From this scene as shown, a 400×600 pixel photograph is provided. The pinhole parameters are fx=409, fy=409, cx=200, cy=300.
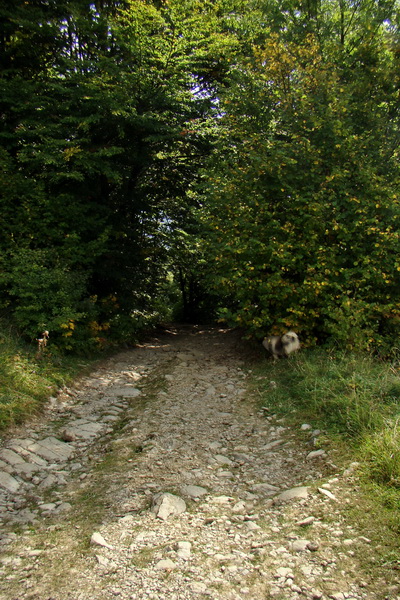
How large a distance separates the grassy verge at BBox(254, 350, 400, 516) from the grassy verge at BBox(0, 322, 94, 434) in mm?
2737

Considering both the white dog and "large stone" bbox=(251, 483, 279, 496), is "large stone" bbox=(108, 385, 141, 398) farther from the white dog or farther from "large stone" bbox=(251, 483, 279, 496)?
"large stone" bbox=(251, 483, 279, 496)

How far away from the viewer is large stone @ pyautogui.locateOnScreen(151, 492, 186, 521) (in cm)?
287

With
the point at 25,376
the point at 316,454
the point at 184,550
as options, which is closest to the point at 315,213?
the point at 316,454

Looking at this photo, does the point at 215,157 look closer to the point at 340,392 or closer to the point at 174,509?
the point at 340,392

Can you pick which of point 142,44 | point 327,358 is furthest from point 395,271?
point 142,44

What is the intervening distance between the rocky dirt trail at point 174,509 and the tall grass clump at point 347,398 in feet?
0.91

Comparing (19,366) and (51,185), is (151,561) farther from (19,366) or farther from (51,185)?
(51,185)

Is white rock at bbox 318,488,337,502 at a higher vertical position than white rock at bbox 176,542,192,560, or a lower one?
higher

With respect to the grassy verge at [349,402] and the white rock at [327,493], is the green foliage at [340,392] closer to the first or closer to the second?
the grassy verge at [349,402]

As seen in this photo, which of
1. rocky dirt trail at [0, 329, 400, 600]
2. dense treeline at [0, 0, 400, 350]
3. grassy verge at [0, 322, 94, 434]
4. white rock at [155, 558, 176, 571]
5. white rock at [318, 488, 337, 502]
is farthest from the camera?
dense treeline at [0, 0, 400, 350]

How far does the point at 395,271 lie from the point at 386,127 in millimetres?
2871

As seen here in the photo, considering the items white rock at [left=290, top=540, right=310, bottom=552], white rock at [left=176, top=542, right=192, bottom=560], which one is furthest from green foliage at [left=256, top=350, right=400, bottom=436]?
white rock at [left=176, top=542, right=192, bottom=560]

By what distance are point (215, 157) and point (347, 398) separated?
19.1 feet

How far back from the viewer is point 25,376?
16.7 ft
